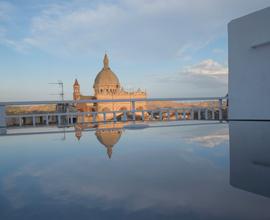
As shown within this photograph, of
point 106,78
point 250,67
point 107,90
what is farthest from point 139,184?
point 106,78

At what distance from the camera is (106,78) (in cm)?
5234

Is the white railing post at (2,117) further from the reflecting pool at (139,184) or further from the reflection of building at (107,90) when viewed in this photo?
the reflection of building at (107,90)

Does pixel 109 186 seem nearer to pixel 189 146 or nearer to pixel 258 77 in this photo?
pixel 189 146

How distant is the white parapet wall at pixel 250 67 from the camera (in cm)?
544

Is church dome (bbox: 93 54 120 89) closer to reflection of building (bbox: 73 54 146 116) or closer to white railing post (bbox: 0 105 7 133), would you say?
reflection of building (bbox: 73 54 146 116)

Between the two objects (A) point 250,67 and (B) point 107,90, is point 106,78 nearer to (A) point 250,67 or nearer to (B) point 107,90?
(B) point 107,90

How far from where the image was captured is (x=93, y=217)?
108 centimetres

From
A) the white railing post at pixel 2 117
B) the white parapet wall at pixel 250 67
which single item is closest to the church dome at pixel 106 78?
the white railing post at pixel 2 117

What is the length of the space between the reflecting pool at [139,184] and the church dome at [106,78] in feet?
164

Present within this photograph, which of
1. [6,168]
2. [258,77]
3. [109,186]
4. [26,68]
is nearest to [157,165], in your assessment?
[109,186]

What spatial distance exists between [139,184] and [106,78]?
51761mm

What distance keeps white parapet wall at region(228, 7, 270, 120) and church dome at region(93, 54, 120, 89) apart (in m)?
46.4

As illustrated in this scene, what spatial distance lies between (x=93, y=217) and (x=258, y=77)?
5690 millimetres

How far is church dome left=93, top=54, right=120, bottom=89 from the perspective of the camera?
170ft
